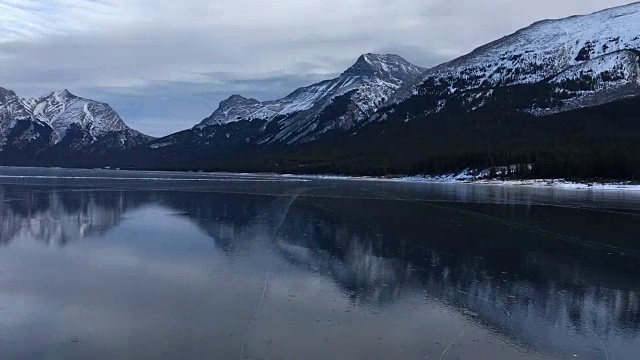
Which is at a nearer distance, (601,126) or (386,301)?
(386,301)

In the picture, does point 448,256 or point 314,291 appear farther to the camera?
point 448,256

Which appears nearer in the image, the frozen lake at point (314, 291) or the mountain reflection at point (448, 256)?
the frozen lake at point (314, 291)

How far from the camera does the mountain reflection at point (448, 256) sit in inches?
592

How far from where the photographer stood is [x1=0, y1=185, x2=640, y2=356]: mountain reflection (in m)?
15.0

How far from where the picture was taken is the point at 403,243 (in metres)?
27.6

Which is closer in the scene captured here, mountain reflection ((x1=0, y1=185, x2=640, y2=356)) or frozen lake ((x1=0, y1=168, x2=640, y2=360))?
frozen lake ((x1=0, y1=168, x2=640, y2=360))

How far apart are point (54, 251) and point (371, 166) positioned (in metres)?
143

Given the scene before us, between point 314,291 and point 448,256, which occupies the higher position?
point 448,256

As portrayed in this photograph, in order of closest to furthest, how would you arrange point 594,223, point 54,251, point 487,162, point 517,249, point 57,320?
point 57,320, point 54,251, point 517,249, point 594,223, point 487,162

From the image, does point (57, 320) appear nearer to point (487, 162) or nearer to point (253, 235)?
point (253, 235)

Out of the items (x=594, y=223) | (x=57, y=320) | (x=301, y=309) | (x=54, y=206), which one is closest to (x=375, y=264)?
(x=301, y=309)

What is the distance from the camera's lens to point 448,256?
23875 millimetres

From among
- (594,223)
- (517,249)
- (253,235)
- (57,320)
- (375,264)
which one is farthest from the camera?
(594,223)

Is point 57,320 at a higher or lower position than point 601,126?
lower
